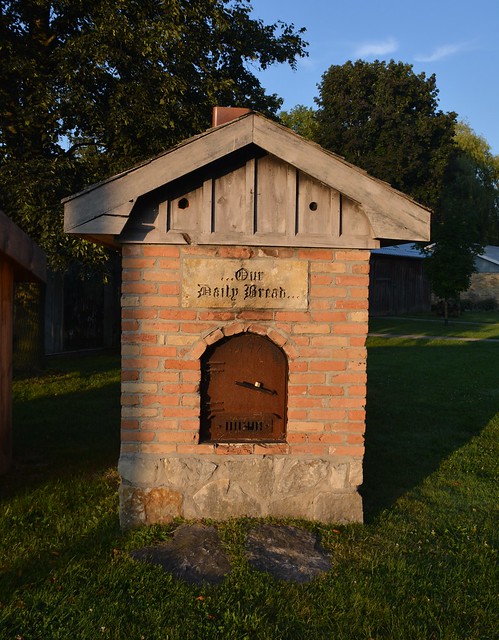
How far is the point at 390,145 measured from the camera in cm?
3516

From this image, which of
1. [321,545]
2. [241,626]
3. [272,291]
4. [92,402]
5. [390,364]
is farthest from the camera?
[390,364]

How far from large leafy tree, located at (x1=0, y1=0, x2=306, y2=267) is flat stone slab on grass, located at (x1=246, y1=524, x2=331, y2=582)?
662cm

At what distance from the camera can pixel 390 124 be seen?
35.2 metres

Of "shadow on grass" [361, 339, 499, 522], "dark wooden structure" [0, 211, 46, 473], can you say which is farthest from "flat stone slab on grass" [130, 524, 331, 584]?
"dark wooden structure" [0, 211, 46, 473]

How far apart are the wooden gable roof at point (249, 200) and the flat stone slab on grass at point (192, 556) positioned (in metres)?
2.36

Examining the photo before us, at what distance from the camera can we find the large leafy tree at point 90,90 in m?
9.70

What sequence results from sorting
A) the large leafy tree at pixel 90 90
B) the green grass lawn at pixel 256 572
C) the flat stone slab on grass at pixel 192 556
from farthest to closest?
1. the large leafy tree at pixel 90 90
2. the flat stone slab on grass at pixel 192 556
3. the green grass lawn at pixel 256 572

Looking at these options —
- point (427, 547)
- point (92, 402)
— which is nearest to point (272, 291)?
point (427, 547)

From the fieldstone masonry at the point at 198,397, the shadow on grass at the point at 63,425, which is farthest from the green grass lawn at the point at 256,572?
the fieldstone masonry at the point at 198,397

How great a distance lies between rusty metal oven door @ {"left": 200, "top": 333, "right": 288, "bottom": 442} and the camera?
501 cm

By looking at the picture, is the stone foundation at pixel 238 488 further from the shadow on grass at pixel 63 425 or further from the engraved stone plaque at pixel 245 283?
the shadow on grass at pixel 63 425

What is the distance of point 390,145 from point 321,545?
1328 inches

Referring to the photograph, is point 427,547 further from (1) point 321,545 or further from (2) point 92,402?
(2) point 92,402

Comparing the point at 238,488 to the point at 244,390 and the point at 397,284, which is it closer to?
the point at 244,390
